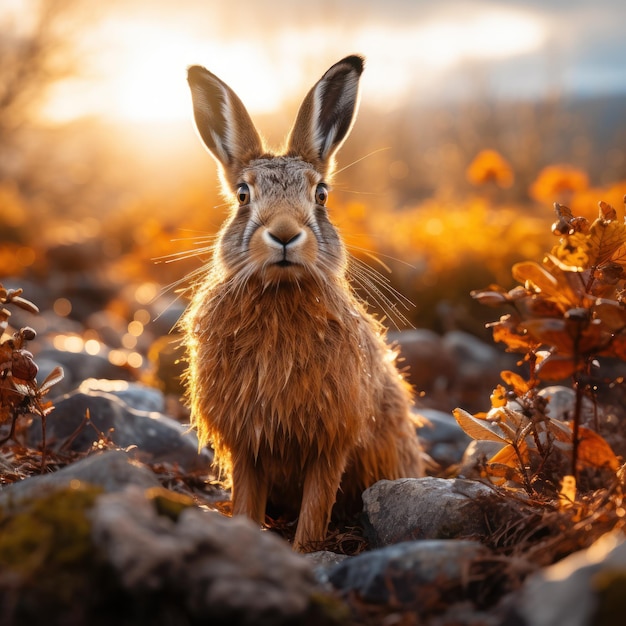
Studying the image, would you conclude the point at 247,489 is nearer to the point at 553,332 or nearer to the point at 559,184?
the point at 553,332

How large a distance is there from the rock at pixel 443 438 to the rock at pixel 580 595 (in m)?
4.01

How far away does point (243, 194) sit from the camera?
432cm

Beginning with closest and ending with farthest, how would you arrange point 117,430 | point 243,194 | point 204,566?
point 204,566 → point 243,194 → point 117,430

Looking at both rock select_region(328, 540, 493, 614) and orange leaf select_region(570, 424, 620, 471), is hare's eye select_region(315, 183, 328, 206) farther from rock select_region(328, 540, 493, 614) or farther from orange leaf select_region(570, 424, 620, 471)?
rock select_region(328, 540, 493, 614)

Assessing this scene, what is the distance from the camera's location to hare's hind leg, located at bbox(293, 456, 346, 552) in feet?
13.0

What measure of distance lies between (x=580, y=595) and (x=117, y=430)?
11.8 ft

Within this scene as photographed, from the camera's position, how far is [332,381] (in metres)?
3.89

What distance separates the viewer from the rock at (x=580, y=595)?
1.92 meters

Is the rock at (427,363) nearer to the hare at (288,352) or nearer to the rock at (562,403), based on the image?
the rock at (562,403)

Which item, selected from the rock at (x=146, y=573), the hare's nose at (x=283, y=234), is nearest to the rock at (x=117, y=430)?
the hare's nose at (x=283, y=234)

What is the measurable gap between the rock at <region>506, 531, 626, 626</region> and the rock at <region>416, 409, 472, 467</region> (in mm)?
4005

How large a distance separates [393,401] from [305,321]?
937 mm

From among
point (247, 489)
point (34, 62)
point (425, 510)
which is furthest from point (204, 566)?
point (34, 62)

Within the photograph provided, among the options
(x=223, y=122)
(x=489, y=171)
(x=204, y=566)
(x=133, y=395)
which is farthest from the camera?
(x=489, y=171)
